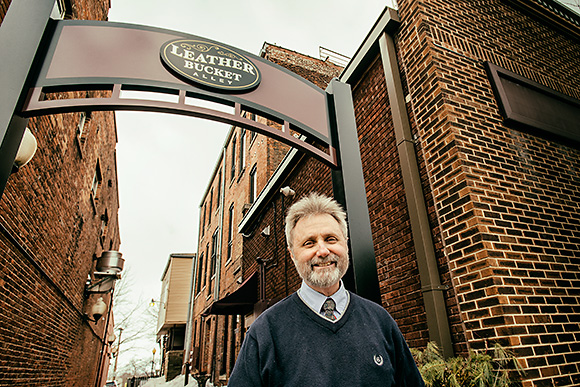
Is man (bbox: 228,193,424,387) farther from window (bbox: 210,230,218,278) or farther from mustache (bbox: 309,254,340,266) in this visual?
window (bbox: 210,230,218,278)

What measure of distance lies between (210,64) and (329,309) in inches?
97.2

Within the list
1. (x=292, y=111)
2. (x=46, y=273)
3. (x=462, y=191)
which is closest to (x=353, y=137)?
(x=292, y=111)

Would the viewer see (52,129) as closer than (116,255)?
Yes

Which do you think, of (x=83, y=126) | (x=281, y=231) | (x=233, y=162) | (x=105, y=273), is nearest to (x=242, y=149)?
(x=233, y=162)

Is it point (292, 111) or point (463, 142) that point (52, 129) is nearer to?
point (292, 111)

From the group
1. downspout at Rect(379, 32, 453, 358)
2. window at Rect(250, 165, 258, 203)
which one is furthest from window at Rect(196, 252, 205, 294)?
downspout at Rect(379, 32, 453, 358)

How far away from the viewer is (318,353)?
1374mm

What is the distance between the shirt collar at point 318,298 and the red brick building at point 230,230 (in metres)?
7.66

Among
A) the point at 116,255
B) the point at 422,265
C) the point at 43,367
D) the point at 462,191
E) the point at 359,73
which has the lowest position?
the point at 43,367

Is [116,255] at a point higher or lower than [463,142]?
higher

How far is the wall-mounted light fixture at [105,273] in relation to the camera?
11.5 m

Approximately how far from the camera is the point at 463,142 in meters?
3.65

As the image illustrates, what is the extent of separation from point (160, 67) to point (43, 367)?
7.39 m

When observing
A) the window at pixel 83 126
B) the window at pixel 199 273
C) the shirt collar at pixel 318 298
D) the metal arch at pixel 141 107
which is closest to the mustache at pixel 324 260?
the shirt collar at pixel 318 298
